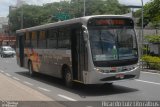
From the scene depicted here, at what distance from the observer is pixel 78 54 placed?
15.1 metres

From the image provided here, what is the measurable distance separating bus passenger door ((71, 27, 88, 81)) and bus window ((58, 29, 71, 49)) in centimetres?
51

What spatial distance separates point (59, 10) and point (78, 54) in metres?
70.5

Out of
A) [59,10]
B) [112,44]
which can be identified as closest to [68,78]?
[112,44]

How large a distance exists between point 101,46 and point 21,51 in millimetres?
12141

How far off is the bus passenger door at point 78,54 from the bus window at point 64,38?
1.67 ft

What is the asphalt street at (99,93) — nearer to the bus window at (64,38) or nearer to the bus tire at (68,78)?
the bus tire at (68,78)

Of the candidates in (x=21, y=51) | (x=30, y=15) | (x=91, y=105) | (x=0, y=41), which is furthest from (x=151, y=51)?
(x=0, y=41)

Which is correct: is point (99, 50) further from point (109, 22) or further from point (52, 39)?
point (52, 39)

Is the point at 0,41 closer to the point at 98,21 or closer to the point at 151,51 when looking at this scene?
the point at 151,51

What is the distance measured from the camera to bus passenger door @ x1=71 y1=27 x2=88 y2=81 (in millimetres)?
14564

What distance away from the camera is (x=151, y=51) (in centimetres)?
4081

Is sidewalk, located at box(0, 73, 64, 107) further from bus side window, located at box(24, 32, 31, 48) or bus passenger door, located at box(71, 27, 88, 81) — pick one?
bus side window, located at box(24, 32, 31, 48)

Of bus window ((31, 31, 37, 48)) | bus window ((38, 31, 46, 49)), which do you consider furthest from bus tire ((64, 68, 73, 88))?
bus window ((31, 31, 37, 48))

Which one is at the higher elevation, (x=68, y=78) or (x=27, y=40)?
(x=27, y=40)
